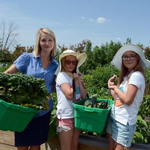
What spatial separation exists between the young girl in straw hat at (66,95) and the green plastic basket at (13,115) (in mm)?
406

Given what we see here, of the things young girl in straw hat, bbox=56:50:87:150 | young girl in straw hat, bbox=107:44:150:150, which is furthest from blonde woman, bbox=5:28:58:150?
young girl in straw hat, bbox=107:44:150:150

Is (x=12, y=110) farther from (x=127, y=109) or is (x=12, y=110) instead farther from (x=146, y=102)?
(x=146, y=102)

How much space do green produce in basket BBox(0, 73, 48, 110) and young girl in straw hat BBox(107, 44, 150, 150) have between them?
2.32ft

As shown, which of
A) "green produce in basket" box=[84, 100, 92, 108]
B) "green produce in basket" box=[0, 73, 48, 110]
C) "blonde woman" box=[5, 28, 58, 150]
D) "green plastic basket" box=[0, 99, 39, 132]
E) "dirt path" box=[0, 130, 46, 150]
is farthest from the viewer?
"dirt path" box=[0, 130, 46, 150]

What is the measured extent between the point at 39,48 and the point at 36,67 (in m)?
0.23

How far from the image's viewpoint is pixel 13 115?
2006 millimetres

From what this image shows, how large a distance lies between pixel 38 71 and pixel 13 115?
2.02 feet

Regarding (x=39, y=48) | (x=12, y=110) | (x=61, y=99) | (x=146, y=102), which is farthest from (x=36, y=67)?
(x=146, y=102)

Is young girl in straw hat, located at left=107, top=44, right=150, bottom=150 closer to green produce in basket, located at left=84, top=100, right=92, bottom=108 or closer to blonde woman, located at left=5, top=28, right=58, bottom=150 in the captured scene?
green produce in basket, located at left=84, top=100, right=92, bottom=108

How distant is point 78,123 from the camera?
89.4 inches

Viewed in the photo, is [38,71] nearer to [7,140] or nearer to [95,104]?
[95,104]

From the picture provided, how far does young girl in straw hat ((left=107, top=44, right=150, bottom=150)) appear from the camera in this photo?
2.07 metres

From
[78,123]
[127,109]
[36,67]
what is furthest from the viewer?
[36,67]

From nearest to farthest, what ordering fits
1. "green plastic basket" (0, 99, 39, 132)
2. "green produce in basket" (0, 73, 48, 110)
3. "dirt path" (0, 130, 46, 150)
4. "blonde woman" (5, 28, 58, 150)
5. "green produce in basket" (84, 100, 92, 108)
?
"green plastic basket" (0, 99, 39, 132) < "green produce in basket" (0, 73, 48, 110) < "green produce in basket" (84, 100, 92, 108) < "blonde woman" (5, 28, 58, 150) < "dirt path" (0, 130, 46, 150)
